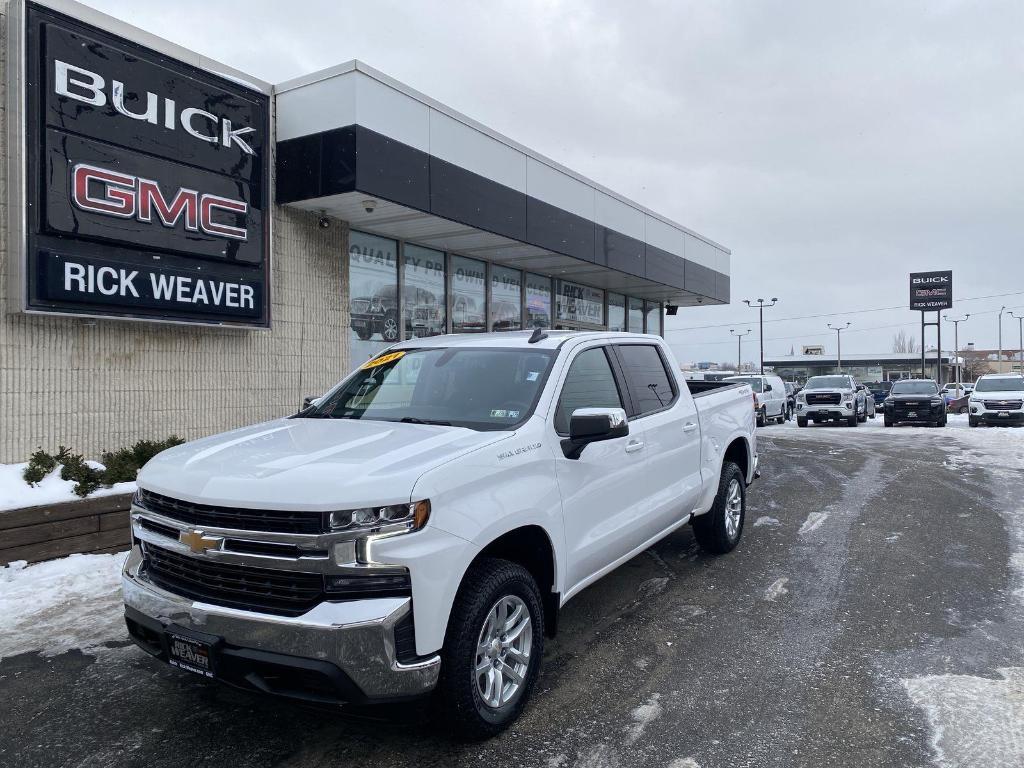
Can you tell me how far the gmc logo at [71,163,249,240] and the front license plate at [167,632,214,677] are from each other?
569 centimetres

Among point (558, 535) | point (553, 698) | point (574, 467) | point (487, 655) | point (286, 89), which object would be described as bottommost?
point (553, 698)

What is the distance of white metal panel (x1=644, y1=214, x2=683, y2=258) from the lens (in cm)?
1667

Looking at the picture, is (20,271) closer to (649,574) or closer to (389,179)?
(389,179)

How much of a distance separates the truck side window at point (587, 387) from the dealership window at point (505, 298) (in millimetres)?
9561

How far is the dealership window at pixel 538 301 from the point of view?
1543 cm

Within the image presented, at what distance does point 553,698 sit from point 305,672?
145 cm

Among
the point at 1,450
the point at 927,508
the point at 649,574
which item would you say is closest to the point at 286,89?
the point at 1,450

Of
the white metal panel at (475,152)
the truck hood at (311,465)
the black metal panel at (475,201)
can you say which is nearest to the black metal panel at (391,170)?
the black metal panel at (475,201)

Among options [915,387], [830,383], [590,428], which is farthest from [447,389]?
[915,387]

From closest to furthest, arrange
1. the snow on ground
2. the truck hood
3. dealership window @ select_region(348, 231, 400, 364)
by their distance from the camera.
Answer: the truck hood → the snow on ground → dealership window @ select_region(348, 231, 400, 364)

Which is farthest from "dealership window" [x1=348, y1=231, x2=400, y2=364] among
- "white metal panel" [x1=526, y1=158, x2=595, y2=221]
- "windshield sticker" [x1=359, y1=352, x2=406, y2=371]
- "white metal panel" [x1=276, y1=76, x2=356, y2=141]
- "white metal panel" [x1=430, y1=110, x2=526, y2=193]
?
"windshield sticker" [x1=359, y1=352, x2=406, y2=371]

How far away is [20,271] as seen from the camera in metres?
6.86

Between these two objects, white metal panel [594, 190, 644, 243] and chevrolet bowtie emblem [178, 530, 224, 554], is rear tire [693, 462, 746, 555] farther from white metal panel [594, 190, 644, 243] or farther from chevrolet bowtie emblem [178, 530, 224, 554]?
white metal panel [594, 190, 644, 243]

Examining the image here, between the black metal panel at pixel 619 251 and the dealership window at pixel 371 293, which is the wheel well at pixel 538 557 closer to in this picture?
the dealership window at pixel 371 293
